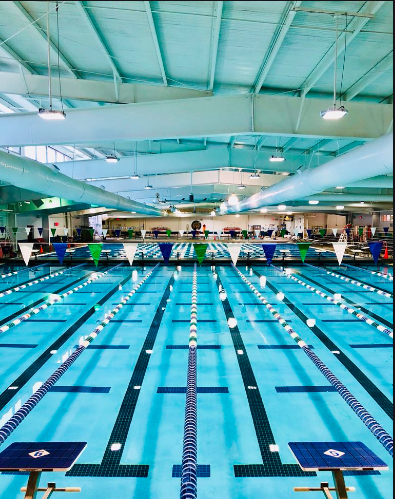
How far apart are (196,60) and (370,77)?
3062 millimetres

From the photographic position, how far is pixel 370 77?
241 inches

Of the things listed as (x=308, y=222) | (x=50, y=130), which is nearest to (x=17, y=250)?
(x=50, y=130)

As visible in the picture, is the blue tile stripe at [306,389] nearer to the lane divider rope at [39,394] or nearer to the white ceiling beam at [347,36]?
the lane divider rope at [39,394]

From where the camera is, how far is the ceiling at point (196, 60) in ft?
14.9

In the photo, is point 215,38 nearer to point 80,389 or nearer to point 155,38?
point 155,38

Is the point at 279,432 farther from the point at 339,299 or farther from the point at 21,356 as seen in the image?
the point at 339,299

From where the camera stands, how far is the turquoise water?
322cm

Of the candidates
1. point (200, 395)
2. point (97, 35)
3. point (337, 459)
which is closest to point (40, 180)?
point (97, 35)

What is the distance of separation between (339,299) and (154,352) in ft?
20.3

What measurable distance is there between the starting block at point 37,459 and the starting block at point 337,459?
1.61 meters

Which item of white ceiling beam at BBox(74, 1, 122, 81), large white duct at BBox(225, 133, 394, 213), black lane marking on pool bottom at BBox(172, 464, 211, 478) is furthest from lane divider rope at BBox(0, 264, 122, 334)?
large white duct at BBox(225, 133, 394, 213)

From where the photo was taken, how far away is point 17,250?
19.9 metres

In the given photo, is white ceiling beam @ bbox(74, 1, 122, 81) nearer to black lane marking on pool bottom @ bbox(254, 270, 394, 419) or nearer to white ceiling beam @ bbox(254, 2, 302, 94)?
white ceiling beam @ bbox(254, 2, 302, 94)

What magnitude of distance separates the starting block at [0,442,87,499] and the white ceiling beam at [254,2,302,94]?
4.97 m
